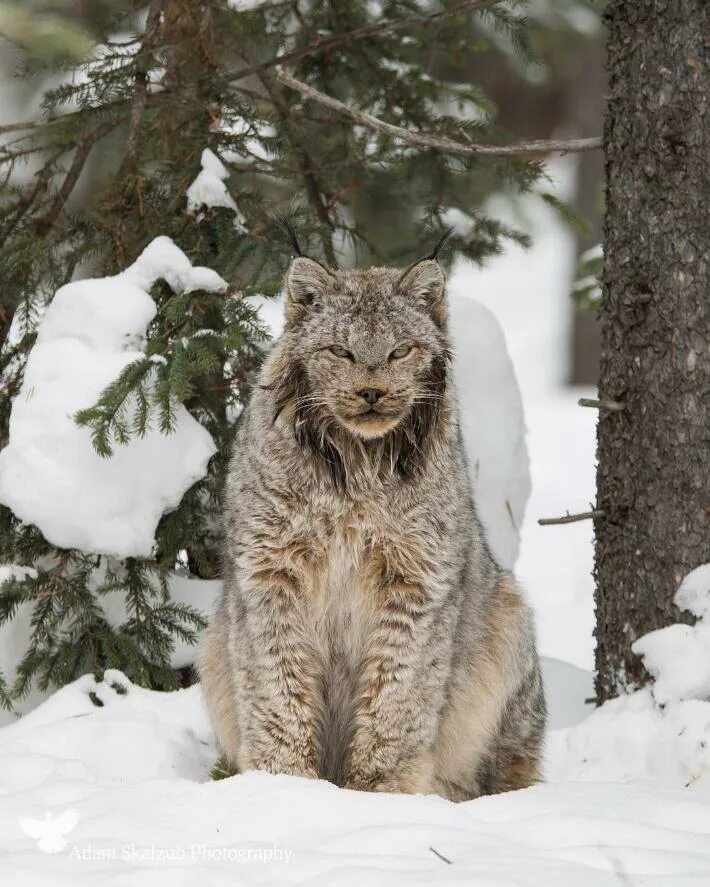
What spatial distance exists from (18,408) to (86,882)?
8.08ft

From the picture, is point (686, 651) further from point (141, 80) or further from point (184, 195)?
point (141, 80)

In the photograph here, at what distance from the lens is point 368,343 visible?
3963mm

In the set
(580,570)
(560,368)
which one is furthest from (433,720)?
(560,368)

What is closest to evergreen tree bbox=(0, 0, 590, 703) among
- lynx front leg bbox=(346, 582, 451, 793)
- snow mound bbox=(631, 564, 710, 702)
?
lynx front leg bbox=(346, 582, 451, 793)

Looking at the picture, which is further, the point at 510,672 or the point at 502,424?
the point at 502,424

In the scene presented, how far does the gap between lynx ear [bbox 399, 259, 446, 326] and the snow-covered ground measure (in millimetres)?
1434

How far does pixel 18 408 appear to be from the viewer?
4836 millimetres

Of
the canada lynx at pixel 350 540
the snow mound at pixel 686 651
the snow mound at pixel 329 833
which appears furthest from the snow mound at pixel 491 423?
the snow mound at pixel 329 833

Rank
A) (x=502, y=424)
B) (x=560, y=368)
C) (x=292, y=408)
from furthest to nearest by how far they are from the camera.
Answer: (x=560, y=368) < (x=502, y=424) < (x=292, y=408)

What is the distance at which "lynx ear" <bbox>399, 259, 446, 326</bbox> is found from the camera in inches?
163

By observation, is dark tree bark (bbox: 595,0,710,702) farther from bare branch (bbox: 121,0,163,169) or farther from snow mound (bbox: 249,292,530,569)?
bare branch (bbox: 121,0,163,169)

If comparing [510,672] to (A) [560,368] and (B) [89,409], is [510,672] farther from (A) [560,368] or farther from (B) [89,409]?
(A) [560,368]

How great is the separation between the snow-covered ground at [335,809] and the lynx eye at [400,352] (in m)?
1.42

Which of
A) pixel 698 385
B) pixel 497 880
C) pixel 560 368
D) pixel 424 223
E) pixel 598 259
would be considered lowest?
pixel 497 880
